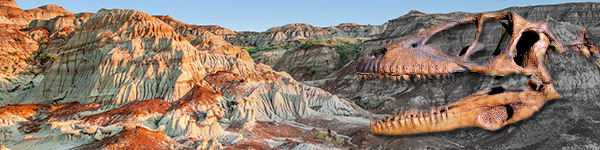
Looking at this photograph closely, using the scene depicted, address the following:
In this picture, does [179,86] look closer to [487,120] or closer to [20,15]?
[487,120]

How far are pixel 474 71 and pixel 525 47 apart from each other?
0.91 m

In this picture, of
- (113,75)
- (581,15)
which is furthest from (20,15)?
(581,15)

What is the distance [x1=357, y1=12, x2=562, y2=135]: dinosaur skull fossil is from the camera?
239 inches

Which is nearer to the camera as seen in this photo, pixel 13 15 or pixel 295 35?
pixel 13 15

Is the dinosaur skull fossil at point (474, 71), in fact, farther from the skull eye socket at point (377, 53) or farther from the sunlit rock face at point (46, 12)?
the sunlit rock face at point (46, 12)

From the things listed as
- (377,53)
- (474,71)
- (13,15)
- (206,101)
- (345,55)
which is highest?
(13,15)

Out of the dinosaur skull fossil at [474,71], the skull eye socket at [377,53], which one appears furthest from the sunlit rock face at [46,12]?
the dinosaur skull fossil at [474,71]

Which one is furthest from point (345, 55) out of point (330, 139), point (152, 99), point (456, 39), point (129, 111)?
point (330, 139)

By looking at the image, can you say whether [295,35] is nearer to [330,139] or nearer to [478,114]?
[330,139]

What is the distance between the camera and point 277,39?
86.9m

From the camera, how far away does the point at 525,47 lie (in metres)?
6.48

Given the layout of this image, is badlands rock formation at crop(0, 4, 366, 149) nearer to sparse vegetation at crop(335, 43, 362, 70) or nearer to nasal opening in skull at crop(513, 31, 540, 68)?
nasal opening in skull at crop(513, 31, 540, 68)

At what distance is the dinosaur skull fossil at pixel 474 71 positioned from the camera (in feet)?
19.9

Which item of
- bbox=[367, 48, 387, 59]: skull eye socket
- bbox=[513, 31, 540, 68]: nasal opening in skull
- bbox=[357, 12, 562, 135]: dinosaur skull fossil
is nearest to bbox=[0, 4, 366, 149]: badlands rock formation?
bbox=[367, 48, 387, 59]: skull eye socket
